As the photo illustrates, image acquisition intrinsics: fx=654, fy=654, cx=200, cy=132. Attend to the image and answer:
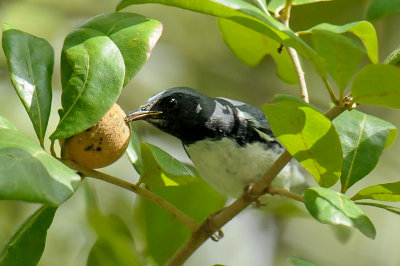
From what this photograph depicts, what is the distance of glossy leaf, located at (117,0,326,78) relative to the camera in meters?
1.54

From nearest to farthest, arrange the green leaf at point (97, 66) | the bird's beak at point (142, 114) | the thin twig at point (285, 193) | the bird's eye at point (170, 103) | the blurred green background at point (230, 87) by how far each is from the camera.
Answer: the green leaf at point (97, 66), the thin twig at point (285, 193), the bird's beak at point (142, 114), the bird's eye at point (170, 103), the blurred green background at point (230, 87)

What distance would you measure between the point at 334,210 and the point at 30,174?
2.21ft

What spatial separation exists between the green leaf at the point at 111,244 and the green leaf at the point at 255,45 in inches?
33.1

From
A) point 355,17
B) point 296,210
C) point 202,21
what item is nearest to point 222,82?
point 202,21

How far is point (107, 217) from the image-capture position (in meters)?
2.55

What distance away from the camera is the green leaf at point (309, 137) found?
168 centimetres

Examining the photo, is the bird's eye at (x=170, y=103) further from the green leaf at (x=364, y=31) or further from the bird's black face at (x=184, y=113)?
the green leaf at (x=364, y=31)

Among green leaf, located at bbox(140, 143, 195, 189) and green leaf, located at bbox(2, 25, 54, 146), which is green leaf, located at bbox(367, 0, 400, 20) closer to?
green leaf, located at bbox(140, 143, 195, 189)

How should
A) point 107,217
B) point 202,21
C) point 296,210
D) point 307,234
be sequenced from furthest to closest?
point 202,21 → point 307,234 → point 296,210 → point 107,217

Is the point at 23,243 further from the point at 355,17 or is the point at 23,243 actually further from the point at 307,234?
the point at 355,17

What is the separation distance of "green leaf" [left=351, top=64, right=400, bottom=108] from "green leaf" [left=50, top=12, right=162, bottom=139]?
1.84ft

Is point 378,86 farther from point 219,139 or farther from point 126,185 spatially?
point 219,139

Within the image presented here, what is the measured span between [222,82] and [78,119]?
329 centimetres

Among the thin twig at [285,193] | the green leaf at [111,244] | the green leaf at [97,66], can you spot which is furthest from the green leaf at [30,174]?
the green leaf at [111,244]
